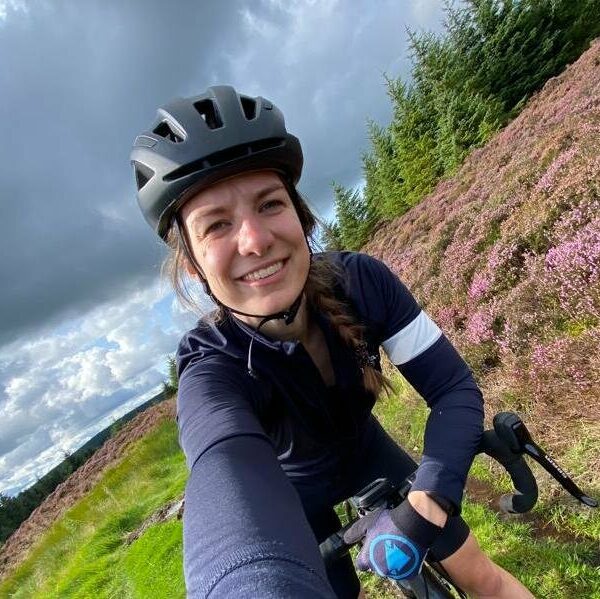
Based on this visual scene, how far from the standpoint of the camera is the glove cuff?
60.2 inches

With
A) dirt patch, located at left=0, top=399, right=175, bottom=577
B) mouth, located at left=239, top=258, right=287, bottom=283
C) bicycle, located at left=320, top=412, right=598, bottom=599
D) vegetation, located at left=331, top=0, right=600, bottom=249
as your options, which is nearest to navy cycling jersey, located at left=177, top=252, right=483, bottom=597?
bicycle, located at left=320, top=412, right=598, bottom=599

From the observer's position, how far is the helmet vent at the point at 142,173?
94.1 inches

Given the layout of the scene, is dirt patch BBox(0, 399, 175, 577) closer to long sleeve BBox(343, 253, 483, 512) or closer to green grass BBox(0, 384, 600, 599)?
green grass BBox(0, 384, 600, 599)

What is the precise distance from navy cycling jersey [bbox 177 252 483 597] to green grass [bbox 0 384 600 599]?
175cm

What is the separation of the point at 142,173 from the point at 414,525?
2.24 metres

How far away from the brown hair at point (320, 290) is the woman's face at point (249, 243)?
0.16 m

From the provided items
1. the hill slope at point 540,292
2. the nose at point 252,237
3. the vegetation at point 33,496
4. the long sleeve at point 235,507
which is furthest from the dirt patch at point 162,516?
the vegetation at point 33,496

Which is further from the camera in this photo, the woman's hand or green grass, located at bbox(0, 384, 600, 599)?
green grass, located at bbox(0, 384, 600, 599)

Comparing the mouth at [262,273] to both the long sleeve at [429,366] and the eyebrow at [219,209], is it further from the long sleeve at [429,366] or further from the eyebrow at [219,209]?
the long sleeve at [429,366]

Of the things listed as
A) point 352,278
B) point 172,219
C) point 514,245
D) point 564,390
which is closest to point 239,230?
point 172,219

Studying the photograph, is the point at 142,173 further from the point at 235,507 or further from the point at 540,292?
the point at 540,292

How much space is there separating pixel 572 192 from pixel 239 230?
17.3 ft

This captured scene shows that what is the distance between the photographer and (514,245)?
19.3 feet

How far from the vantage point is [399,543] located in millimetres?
1511
